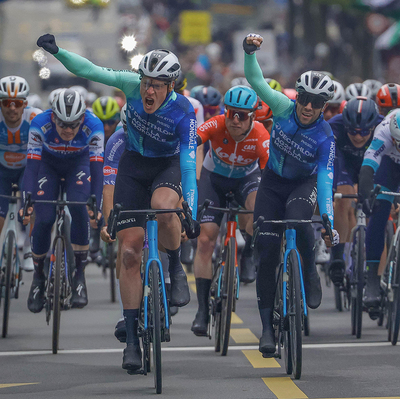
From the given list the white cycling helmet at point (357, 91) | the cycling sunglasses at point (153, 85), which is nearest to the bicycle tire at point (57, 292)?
the cycling sunglasses at point (153, 85)

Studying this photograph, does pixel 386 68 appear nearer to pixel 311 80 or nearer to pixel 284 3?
pixel 284 3

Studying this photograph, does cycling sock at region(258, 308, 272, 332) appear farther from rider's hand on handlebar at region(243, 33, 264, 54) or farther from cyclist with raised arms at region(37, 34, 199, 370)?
rider's hand on handlebar at region(243, 33, 264, 54)

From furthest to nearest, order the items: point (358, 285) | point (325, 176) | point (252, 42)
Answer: point (358, 285) → point (325, 176) → point (252, 42)

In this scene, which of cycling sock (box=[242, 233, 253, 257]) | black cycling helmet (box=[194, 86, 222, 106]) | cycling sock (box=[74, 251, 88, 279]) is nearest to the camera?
cycling sock (box=[242, 233, 253, 257])

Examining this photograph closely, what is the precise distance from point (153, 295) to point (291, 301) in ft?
3.53

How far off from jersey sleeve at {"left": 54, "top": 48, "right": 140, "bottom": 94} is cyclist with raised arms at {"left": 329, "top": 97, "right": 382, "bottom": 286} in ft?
10.4

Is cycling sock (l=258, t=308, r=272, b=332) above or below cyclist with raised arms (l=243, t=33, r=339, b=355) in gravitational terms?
below

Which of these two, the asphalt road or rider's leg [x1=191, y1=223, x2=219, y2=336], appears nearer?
the asphalt road

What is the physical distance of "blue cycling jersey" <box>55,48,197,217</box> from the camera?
7.31 m

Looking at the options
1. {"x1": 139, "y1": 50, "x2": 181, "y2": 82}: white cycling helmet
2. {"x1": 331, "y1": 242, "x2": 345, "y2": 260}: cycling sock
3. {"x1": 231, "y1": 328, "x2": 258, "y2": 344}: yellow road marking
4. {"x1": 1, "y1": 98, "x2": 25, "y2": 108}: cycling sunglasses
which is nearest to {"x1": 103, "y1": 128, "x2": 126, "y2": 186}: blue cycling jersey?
{"x1": 139, "y1": 50, "x2": 181, "y2": 82}: white cycling helmet

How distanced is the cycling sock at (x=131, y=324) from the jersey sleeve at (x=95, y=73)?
1.60 m

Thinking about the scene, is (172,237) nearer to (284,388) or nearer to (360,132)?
(284,388)

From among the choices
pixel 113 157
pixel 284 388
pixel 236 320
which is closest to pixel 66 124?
pixel 113 157

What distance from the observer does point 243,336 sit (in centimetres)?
969
